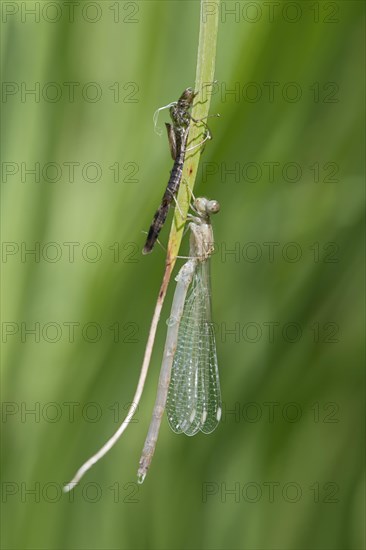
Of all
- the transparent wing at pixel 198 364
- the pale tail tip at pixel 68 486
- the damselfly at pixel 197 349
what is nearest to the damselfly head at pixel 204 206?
the damselfly at pixel 197 349

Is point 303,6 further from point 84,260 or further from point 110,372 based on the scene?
point 110,372

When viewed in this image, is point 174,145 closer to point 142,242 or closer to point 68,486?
point 142,242

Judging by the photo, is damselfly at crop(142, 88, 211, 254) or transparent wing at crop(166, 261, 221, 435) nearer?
damselfly at crop(142, 88, 211, 254)

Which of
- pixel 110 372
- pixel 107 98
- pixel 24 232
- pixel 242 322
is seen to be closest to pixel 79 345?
pixel 110 372

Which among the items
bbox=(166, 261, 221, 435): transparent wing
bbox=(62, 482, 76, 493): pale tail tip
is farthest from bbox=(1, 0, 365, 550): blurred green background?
bbox=(62, 482, 76, 493): pale tail tip

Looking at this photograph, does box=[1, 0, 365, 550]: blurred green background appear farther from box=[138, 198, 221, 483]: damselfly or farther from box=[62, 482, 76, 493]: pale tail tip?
box=[62, 482, 76, 493]: pale tail tip

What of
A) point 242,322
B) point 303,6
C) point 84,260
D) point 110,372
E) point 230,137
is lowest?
point 110,372

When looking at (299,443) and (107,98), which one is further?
(299,443)
